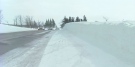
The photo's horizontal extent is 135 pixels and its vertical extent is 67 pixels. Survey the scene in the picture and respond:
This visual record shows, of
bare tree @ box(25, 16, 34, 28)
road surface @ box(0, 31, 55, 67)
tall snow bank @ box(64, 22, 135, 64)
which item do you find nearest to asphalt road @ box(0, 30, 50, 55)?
road surface @ box(0, 31, 55, 67)

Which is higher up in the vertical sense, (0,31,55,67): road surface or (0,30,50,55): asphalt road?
(0,31,55,67): road surface

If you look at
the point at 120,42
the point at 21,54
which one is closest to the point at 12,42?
the point at 21,54

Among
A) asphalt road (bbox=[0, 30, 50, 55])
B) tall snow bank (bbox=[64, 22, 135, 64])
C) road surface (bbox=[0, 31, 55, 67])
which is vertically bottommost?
asphalt road (bbox=[0, 30, 50, 55])

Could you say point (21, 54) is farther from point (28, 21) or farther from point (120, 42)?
point (28, 21)

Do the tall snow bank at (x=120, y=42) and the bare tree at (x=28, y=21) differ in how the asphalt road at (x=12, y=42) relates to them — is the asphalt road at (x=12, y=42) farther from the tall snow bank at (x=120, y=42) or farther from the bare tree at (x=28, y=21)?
the bare tree at (x=28, y=21)

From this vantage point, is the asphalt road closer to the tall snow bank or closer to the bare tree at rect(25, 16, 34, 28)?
the tall snow bank

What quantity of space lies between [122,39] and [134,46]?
3.52ft

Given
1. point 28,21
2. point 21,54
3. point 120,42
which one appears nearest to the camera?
point 120,42

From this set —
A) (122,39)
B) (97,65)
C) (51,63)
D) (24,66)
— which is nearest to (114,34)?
(122,39)

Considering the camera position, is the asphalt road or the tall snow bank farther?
the asphalt road

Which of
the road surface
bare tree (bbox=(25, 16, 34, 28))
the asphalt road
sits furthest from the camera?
bare tree (bbox=(25, 16, 34, 28))

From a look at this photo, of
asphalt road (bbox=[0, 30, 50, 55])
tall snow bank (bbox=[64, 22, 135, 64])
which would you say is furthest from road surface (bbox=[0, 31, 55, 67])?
tall snow bank (bbox=[64, 22, 135, 64])

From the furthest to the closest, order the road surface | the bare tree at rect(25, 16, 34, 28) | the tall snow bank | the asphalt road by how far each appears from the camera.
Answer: the bare tree at rect(25, 16, 34, 28)
the asphalt road
the road surface
the tall snow bank

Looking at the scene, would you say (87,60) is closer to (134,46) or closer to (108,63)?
(108,63)
